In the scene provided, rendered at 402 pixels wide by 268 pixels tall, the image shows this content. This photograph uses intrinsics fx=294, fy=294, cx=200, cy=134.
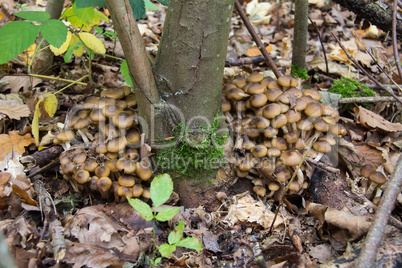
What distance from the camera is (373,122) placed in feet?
12.0

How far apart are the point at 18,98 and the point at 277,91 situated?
10.5ft

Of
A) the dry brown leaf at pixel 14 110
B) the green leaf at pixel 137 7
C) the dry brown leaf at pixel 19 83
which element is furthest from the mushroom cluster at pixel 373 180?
the dry brown leaf at pixel 19 83

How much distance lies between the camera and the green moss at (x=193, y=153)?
9.48 feet

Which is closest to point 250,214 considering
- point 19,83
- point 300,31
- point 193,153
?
point 193,153

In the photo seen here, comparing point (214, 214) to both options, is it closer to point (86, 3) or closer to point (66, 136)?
point (66, 136)

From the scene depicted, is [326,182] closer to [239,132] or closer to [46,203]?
[239,132]

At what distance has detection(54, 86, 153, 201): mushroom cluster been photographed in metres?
2.79

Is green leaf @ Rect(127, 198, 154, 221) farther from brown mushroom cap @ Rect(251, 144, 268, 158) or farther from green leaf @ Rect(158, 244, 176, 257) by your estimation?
brown mushroom cap @ Rect(251, 144, 268, 158)

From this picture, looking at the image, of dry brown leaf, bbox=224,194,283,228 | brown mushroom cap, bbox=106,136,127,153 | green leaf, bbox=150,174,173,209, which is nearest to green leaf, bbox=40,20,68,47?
brown mushroom cap, bbox=106,136,127,153

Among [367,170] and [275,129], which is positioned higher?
[275,129]

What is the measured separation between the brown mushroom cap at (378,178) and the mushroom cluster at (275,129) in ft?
1.63

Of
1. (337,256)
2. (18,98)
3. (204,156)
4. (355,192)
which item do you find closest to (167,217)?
(204,156)

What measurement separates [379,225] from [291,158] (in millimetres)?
1056

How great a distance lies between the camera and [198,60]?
8.66 ft
